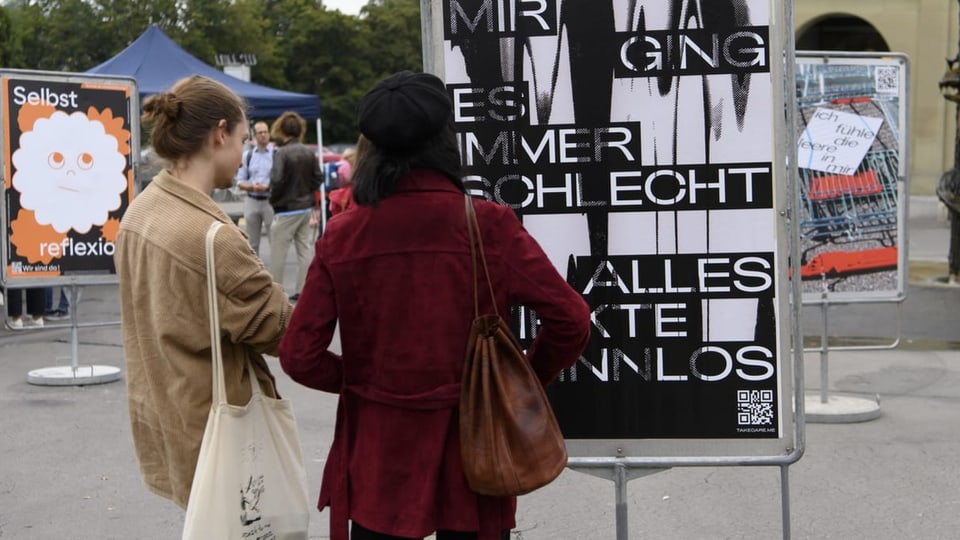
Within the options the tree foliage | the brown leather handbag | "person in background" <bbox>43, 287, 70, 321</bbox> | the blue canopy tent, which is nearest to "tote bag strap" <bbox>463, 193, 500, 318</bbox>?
the brown leather handbag

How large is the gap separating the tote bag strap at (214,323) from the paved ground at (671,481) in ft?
8.11

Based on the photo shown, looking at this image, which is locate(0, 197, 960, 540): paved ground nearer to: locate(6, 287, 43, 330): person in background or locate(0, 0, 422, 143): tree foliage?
locate(6, 287, 43, 330): person in background

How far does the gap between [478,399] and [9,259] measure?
6667mm

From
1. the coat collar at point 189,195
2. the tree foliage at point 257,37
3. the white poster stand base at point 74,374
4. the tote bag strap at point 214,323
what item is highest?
the tree foliage at point 257,37

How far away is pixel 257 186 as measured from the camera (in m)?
13.9

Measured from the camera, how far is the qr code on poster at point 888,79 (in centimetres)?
776

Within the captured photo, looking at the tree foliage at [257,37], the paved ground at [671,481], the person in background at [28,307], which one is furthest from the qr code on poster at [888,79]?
the tree foliage at [257,37]

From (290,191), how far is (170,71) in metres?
5.20

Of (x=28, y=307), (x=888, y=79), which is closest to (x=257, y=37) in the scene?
(x=28, y=307)

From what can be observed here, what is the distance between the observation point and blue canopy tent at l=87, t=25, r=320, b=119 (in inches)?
679

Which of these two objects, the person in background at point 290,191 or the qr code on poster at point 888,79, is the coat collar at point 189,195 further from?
the person in background at point 290,191

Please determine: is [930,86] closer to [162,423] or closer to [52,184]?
[52,184]

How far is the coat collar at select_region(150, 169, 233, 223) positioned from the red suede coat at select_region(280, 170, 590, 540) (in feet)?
1.61

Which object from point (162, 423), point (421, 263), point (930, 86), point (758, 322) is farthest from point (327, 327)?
point (930, 86)
